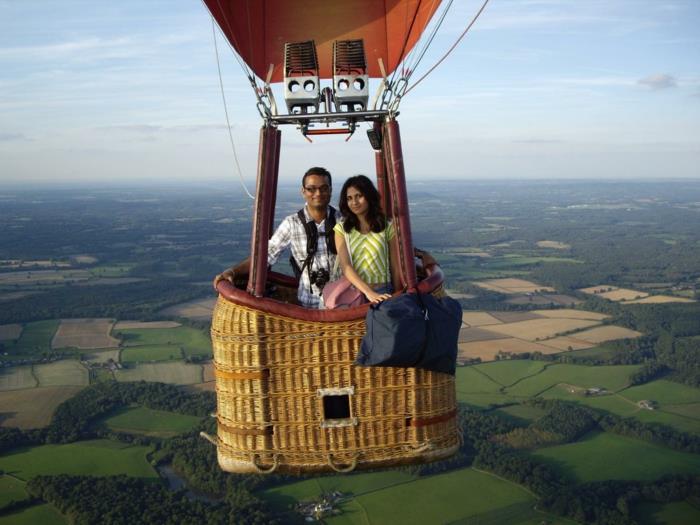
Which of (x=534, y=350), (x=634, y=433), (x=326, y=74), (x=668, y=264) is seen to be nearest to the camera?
(x=326, y=74)

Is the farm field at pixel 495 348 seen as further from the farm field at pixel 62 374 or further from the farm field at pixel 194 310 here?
the farm field at pixel 62 374

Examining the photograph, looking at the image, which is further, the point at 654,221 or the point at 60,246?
the point at 654,221

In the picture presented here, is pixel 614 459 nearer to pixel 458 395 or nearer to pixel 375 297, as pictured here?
pixel 458 395

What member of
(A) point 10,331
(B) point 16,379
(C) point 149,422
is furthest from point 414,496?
(A) point 10,331

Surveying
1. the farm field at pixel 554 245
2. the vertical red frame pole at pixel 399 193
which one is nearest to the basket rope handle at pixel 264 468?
the vertical red frame pole at pixel 399 193

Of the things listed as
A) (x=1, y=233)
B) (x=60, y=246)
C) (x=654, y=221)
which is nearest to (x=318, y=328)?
(x=60, y=246)

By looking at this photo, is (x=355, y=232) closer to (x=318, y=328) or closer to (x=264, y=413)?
(x=318, y=328)

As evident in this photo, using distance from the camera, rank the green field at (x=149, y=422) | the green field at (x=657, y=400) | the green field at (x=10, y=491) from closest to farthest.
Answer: the green field at (x=10, y=491) → the green field at (x=149, y=422) → the green field at (x=657, y=400)
